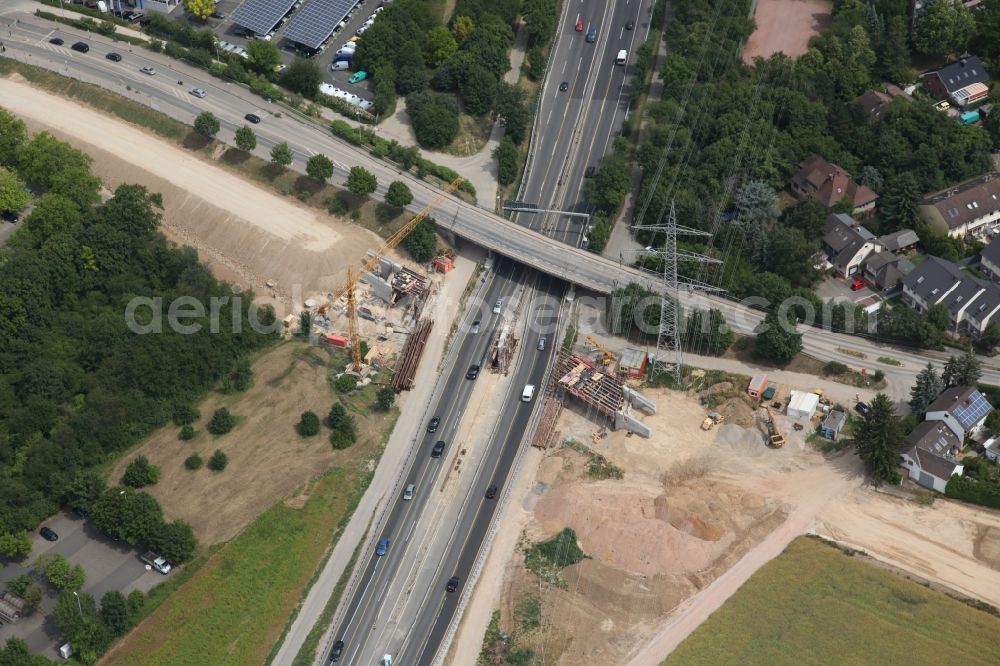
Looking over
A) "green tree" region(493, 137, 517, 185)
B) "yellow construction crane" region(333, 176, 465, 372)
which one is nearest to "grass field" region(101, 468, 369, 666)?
"yellow construction crane" region(333, 176, 465, 372)

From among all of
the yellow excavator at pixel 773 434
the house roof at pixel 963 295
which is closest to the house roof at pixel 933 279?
the house roof at pixel 963 295

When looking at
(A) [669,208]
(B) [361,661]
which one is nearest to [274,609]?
(B) [361,661]

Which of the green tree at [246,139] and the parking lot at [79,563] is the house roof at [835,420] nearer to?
the parking lot at [79,563]

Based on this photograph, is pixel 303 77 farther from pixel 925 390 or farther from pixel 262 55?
pixel 925 390

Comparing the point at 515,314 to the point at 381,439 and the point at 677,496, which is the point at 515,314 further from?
the point at 677,496

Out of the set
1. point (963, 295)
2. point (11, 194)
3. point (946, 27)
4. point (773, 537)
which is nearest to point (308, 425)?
point (773, 537)
